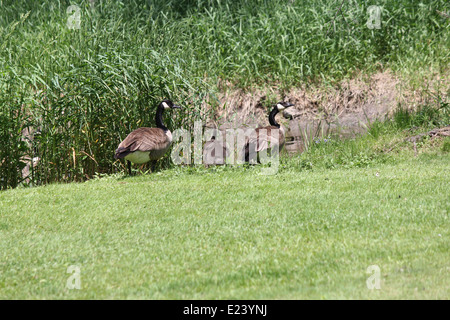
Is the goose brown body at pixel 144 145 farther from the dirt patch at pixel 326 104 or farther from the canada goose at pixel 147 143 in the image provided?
the dirt patch at pixel 326 104

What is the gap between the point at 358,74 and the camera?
513 inches

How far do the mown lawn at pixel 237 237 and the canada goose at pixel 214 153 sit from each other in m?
1.57

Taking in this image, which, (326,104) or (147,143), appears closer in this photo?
(147,143)

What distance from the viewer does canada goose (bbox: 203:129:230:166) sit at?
10.6m

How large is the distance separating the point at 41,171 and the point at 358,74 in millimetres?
7346

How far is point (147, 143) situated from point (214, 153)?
1.55 meters

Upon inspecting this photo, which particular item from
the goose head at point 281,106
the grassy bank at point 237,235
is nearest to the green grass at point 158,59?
the grassy bank at point 237,235

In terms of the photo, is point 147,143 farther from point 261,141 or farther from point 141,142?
point 261,141

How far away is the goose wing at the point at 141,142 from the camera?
9.44m

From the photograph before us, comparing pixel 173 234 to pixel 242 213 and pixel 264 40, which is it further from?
pixel 264 40

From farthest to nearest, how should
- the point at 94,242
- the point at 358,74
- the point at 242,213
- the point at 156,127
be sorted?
1. the point at 358,74
2. the point at 156,127
3. the point at 242,213
4. the point at 94,242

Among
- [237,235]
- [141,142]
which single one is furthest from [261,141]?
[237,235]

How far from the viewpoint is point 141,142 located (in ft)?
31.1
